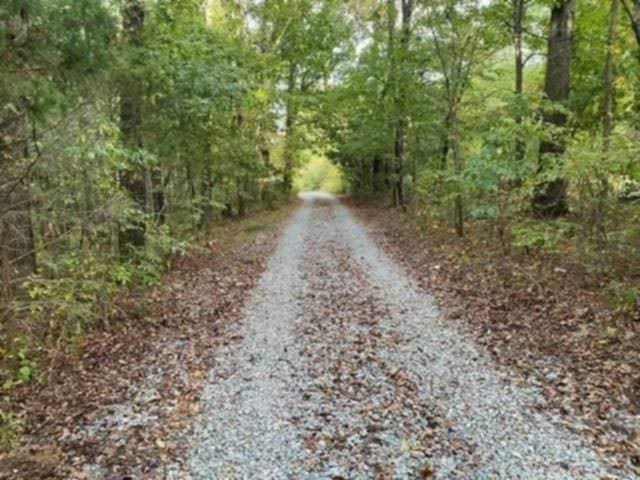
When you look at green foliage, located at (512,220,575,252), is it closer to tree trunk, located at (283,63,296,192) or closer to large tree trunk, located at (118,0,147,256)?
large tree trunk, located at (118,0,147,256)

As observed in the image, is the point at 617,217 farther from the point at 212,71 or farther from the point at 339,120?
the point at 339,120

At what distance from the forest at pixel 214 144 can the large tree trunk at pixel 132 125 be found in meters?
0.04

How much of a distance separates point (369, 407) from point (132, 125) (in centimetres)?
623

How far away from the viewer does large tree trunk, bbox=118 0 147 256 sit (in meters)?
7.41

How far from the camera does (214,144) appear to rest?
38.9ft

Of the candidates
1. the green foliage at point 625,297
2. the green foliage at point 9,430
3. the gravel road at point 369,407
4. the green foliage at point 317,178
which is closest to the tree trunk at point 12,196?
the green foliage at point 9,430

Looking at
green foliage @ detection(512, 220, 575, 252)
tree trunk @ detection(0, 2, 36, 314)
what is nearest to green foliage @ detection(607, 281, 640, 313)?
green foliage @ detection(512, 220, 575, 252)

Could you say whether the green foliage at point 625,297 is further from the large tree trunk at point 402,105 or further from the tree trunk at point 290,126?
the tree trunk at point 290,126

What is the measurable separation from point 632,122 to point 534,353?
15.7ft

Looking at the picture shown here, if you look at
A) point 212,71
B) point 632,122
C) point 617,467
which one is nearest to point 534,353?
point 617,467

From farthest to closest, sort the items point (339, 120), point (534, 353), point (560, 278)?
1. point (339, 120)
2. point (560, 278)
3. point (534, 353)

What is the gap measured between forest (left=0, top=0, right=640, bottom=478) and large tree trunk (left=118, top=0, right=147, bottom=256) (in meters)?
0.04

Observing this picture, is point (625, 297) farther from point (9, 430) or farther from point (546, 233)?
point (9, 430)

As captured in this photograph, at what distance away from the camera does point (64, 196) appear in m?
5.16
